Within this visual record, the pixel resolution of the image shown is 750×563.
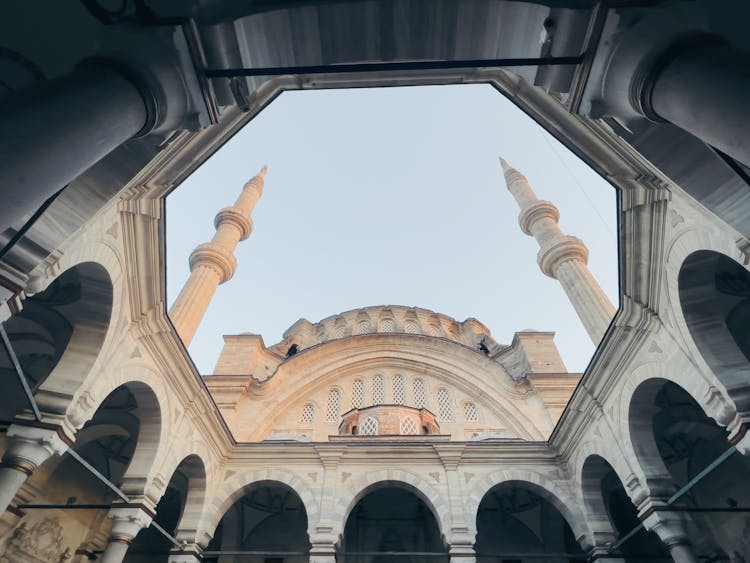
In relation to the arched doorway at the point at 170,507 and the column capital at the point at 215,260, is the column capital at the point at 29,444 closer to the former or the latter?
the arched doorway at the point at 170,507

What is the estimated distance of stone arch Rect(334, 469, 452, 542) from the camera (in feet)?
37.0

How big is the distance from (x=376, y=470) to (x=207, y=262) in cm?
1355

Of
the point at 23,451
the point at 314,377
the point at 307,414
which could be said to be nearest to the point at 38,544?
the point at 23,451

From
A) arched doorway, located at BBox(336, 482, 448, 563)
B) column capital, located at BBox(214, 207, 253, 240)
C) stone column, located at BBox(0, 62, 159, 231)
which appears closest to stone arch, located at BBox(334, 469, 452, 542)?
arched doorway, located at BBox(336, 482, 448, 563)

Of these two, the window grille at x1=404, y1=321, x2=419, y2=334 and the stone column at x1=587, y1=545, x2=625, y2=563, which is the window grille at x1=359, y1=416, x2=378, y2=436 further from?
the window grille at x1=404, y1=321, x2=419, y2=334

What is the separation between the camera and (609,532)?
10656 mm

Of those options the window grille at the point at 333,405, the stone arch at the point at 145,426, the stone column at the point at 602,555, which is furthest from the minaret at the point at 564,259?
the stone arch at the point at 145,426

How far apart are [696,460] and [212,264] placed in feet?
65.8

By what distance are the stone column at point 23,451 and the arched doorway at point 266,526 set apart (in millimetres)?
8885

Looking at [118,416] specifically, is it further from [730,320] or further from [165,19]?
[730,320]

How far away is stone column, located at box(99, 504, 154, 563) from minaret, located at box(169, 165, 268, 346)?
25.0 ft

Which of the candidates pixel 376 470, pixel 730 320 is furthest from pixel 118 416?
pixel 730 320

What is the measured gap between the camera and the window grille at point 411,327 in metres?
26.1

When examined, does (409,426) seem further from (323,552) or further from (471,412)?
(323,552)
